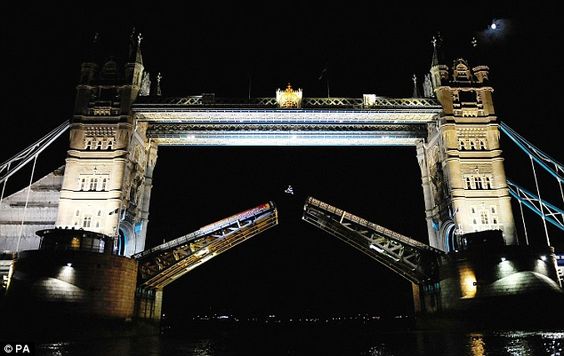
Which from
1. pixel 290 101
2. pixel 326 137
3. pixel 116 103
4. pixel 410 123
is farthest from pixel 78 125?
pixel 410 123

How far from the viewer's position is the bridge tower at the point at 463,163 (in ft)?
111

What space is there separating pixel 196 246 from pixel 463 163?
23.2 meters

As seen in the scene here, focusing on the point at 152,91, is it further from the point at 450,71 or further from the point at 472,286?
the point at 472,286

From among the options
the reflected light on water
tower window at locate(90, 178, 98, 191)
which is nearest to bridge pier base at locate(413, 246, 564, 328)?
the reflected light on water

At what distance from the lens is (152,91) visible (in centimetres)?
4662

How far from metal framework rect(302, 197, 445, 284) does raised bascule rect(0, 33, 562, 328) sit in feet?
0.36

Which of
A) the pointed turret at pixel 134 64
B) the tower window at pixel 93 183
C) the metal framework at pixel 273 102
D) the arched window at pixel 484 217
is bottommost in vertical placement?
the arched window at pixel 484 217

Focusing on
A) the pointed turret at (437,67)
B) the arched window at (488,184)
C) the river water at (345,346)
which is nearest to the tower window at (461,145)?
the arched window at (488,184)

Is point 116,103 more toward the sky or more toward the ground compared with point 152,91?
more toward the ground

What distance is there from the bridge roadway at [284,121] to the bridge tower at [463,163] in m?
2.15

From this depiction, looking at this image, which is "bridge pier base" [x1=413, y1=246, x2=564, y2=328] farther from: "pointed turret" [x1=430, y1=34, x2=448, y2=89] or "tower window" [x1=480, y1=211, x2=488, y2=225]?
"pointed turret" [x1=430, y1=34, x2=448, y2=89]

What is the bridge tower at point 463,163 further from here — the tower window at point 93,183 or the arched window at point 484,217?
the tower window at point 93,183

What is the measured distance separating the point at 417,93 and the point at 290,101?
602 inches

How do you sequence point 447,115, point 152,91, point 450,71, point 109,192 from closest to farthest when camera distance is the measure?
point 109,192 → point 447,115 → point 450,71 → point 152,91
